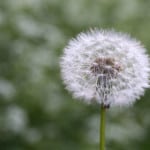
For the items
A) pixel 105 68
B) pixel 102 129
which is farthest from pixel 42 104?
pixel 102 129

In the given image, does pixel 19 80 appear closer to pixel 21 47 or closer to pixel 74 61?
pixel 21 47

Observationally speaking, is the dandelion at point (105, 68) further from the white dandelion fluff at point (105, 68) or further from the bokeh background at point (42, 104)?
the bokeh background at point (42, 104)

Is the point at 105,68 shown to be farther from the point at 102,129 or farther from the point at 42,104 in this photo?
the point at 42,104

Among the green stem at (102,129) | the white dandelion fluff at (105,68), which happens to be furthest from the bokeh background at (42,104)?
the green stem at (102,129)

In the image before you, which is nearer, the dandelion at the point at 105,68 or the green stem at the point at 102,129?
the green stem at the point at 102,129

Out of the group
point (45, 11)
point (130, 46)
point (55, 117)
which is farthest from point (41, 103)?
point (130, 46)

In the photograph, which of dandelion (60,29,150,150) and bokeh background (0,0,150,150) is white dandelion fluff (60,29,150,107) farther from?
bokeh background (0,0,150,150)

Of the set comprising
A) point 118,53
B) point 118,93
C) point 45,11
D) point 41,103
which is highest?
point 45,11

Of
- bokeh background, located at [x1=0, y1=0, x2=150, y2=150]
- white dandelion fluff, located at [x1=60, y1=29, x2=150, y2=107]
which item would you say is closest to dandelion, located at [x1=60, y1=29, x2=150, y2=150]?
white dandelion fluff, located at [x1=60, y1=29, x2=150, y2=107]
